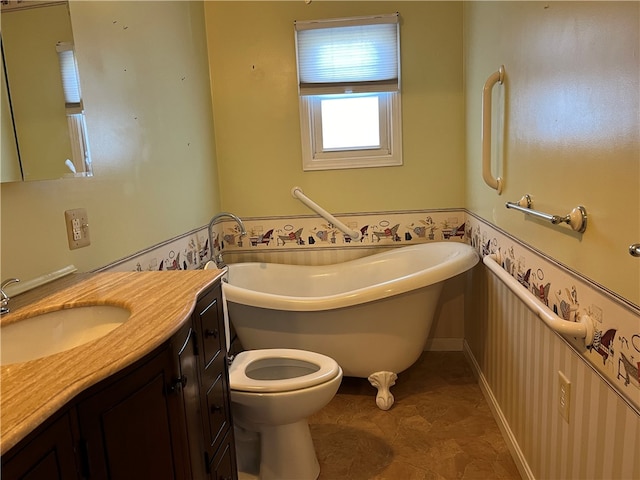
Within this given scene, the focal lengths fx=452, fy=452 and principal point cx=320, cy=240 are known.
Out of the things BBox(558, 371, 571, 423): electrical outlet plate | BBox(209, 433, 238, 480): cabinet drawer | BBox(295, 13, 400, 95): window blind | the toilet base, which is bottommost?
the toilet base

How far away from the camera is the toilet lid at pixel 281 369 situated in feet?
5.39

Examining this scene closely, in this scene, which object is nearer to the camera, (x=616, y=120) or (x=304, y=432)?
(x=616, y=120)

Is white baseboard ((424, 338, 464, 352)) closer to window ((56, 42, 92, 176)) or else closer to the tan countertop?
the tan countertop

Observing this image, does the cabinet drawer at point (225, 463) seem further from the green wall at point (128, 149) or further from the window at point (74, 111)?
the window at point (74, 111)

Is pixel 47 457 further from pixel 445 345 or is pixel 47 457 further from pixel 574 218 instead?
pixel 445 345

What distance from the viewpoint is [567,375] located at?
135 cm

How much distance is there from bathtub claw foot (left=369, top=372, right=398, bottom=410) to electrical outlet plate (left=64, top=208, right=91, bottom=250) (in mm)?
1499

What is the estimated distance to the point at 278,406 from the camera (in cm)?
163

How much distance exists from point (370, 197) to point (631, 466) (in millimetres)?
2009

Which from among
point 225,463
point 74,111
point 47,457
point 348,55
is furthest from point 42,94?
point 348,55

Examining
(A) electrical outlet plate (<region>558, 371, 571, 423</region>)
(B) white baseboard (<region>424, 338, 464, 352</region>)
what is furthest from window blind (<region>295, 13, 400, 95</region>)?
(A) electrical outlet plate (<region>558, 371, 571, 423</region>)

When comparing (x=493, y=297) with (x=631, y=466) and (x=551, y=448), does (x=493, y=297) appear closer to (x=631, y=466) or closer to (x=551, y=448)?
(x=551, y=448)

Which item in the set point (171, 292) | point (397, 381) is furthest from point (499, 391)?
point (171, 292)

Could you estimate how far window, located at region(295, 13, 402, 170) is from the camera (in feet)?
8.68
